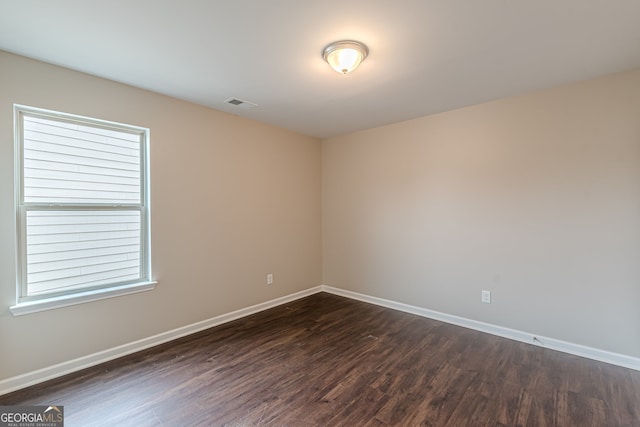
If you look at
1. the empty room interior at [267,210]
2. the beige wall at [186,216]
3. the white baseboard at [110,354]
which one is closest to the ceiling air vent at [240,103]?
the empty room interior at [267,210]

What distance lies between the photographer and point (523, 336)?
284 centimetres

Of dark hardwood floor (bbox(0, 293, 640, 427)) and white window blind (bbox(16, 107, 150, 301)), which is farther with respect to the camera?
white window blind (bbox(16, 107, 150, 301))

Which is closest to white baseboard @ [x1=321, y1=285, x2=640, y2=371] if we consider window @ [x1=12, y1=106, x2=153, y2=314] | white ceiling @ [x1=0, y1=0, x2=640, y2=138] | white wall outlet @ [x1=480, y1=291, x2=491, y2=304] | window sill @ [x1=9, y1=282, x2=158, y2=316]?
white wall outlet @ [x1=480, y1=291, x2=491, y2=304]

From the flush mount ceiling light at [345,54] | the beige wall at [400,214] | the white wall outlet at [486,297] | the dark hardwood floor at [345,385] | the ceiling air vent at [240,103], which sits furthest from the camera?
the white wall outlet at [486,297]

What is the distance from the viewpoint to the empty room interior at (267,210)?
1831mm

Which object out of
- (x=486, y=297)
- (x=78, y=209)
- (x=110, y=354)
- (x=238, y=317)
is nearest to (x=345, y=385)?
(x=238, y=317)

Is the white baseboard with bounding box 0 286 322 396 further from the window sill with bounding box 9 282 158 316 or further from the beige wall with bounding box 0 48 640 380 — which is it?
the window sill with bounding box 9 282 158 316

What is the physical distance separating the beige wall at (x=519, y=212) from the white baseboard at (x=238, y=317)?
0.08 metres

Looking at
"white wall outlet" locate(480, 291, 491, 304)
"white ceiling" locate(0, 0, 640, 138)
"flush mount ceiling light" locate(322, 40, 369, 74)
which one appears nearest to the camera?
"white ceiling" locate(0, 0, 640, 138)

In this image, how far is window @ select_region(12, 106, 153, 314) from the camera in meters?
2.18

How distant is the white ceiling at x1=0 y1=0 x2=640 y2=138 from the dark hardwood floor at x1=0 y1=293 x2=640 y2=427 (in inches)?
97.8

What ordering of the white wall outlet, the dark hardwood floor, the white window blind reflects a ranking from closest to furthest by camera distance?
the dark hardwood floor
the white window blind
the white wall outlet

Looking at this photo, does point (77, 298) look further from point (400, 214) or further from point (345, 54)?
point (400, 214)

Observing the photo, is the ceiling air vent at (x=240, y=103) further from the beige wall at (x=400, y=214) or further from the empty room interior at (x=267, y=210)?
the beige wall at (x=400, y=214)
